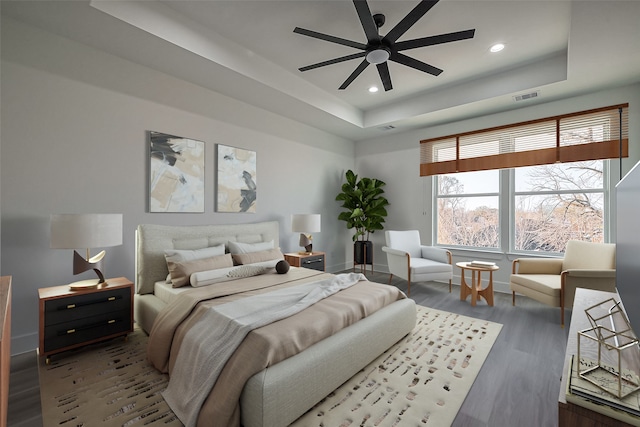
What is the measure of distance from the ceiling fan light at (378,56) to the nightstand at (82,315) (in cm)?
316

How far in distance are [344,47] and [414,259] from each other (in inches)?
131

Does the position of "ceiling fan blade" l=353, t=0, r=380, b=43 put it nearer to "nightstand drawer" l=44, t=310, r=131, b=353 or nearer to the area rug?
the area rug

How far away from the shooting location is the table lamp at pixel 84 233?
90.8 inches

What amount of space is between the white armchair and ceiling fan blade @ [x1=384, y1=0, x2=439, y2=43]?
288 cm

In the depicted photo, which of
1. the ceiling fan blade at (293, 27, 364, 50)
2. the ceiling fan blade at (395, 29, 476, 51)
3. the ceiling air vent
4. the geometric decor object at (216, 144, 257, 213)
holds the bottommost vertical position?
the geometric decor object at (216, 144, 257, 213)

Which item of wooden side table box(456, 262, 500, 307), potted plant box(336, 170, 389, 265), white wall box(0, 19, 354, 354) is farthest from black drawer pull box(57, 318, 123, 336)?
wooden side table box(456, 262, 500, 307)

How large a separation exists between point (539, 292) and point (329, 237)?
3443mm

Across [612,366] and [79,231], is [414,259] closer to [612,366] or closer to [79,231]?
[612,366]

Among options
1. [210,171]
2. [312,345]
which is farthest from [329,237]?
[312,345]

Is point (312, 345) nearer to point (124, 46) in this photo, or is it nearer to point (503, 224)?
point (124, 46)

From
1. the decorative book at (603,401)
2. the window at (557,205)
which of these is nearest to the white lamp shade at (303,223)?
the window at (557,205)

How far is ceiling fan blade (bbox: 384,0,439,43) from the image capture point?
1.96m

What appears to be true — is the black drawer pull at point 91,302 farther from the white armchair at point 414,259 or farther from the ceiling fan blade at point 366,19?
the white armchair at point 414,259

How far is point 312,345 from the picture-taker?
6.19 feet
